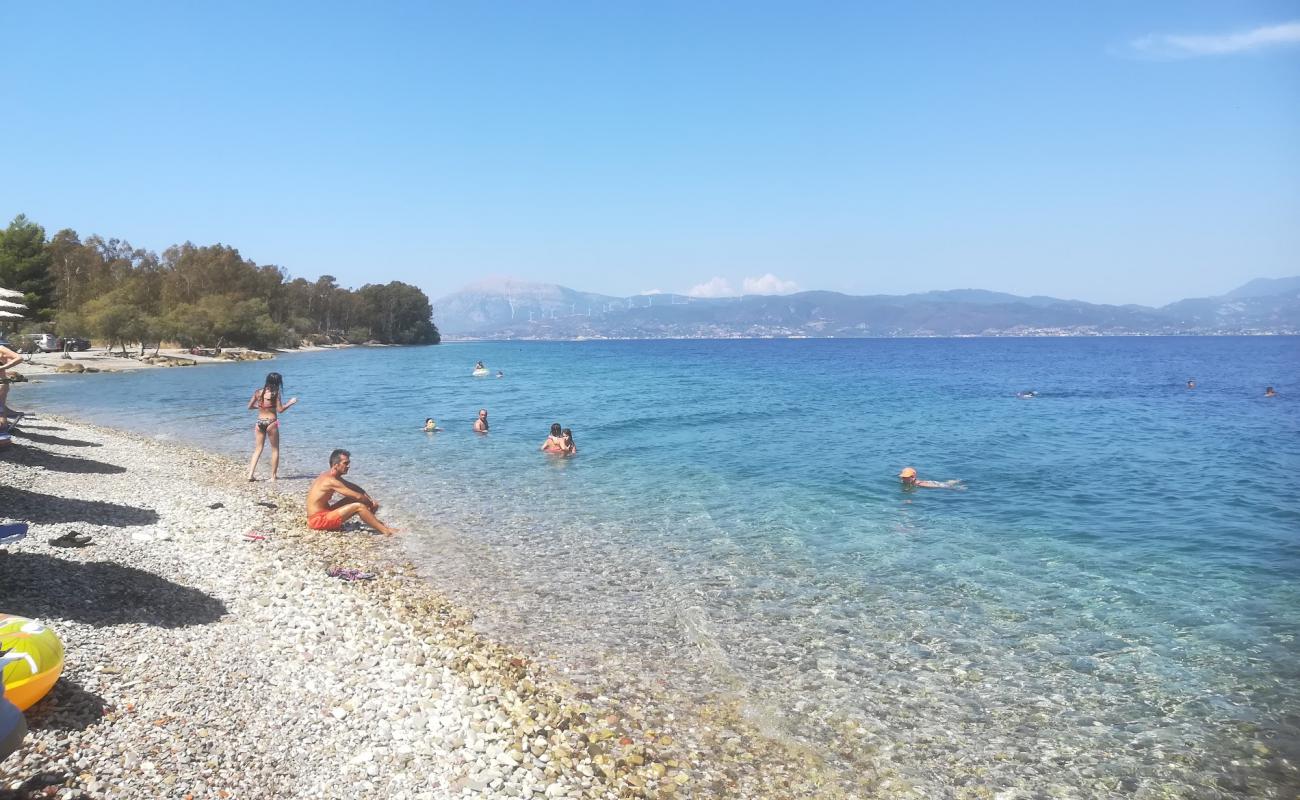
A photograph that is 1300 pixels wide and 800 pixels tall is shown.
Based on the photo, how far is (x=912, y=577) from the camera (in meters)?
12.5

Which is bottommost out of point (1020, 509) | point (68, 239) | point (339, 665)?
point (1020, 509)

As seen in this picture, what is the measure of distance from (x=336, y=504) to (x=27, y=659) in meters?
9.24

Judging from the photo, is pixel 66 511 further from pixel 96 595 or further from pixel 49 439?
pixel 49 439

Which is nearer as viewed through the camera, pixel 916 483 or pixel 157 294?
pixel 916 483

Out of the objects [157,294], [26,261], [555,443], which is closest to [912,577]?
[555,443]

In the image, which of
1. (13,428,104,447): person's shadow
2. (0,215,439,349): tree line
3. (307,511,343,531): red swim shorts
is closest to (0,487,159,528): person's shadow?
(307,511,343,531): red swim shorts

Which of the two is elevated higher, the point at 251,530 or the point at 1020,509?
the point at 251,530

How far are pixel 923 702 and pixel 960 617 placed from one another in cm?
283

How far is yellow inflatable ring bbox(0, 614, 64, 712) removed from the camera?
18.0 ft

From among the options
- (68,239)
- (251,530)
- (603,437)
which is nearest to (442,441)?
(603,437)

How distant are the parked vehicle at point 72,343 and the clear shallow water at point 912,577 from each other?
59087mm

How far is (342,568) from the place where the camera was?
39.0ft

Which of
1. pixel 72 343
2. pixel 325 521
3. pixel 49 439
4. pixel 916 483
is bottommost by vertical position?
pixel 916 483

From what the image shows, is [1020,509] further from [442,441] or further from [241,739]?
[442,441]
